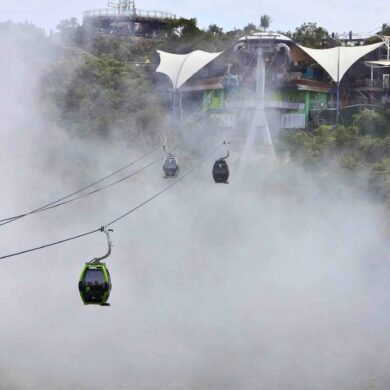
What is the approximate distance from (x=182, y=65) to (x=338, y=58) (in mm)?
12741

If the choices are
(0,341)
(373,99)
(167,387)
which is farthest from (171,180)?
(167,387)

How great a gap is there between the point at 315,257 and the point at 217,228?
755 cm

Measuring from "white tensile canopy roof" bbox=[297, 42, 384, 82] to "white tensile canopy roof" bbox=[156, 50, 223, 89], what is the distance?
26.3 feet

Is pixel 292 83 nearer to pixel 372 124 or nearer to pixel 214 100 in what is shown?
pixel 214 100

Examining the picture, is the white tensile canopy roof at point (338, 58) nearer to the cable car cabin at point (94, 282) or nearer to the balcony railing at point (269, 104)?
the balcony railing at point (269, 104)

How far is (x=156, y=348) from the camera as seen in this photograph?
3303cm

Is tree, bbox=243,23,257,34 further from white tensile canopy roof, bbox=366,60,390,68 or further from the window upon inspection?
the window

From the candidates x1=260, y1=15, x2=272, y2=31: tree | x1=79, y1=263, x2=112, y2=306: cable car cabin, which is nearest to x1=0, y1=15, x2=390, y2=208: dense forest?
x1=260, y1=15, x2=272, y2=31: tree

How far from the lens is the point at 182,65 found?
60.2m

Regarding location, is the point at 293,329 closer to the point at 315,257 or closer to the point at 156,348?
the point at 156,348

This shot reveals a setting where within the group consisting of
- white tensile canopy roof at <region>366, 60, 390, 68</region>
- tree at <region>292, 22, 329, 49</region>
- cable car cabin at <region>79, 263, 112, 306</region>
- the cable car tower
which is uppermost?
tree at <region>292, 22, 329, 49</region>

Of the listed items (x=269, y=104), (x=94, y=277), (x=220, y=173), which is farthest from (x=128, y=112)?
(x=94, y=277)

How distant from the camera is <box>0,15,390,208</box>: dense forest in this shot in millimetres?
45656

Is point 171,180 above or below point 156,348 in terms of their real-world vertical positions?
above
